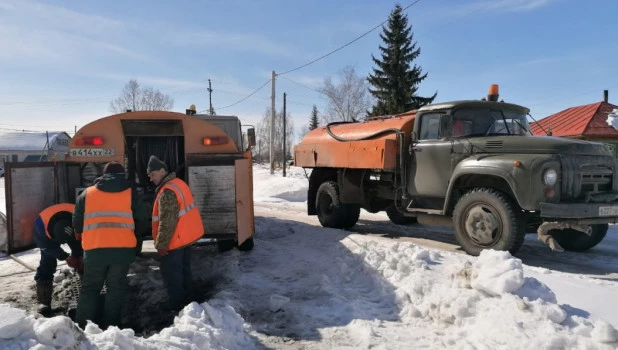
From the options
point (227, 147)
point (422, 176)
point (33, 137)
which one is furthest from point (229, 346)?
point (33, 137)

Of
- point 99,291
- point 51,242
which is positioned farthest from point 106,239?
point 51,242

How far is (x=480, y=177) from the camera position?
6.41m

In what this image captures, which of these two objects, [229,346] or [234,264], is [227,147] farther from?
[229,346]

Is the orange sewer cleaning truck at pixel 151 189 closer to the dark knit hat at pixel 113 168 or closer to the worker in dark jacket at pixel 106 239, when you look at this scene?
the dark knit hat at pixel 113 168

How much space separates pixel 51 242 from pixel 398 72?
28.2m

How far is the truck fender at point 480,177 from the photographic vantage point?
19.2 feet

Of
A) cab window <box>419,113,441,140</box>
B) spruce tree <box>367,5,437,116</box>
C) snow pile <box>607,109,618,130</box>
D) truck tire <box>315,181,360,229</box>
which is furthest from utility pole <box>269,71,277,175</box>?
cab window <box>419,113,441,140</box>

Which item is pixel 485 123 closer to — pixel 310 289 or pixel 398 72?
pixel 310 289

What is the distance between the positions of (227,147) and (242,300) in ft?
8.13

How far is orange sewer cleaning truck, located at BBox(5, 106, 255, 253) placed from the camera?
5.79 meters

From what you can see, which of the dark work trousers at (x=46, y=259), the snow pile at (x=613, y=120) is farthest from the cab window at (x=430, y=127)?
the snow pile at (x=613, y=120)

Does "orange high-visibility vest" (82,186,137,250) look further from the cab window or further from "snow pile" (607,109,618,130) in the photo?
"snow pile" (607,109,618,130)

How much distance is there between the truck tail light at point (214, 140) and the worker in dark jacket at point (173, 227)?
1678 millimetres

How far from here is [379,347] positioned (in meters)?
3.74
